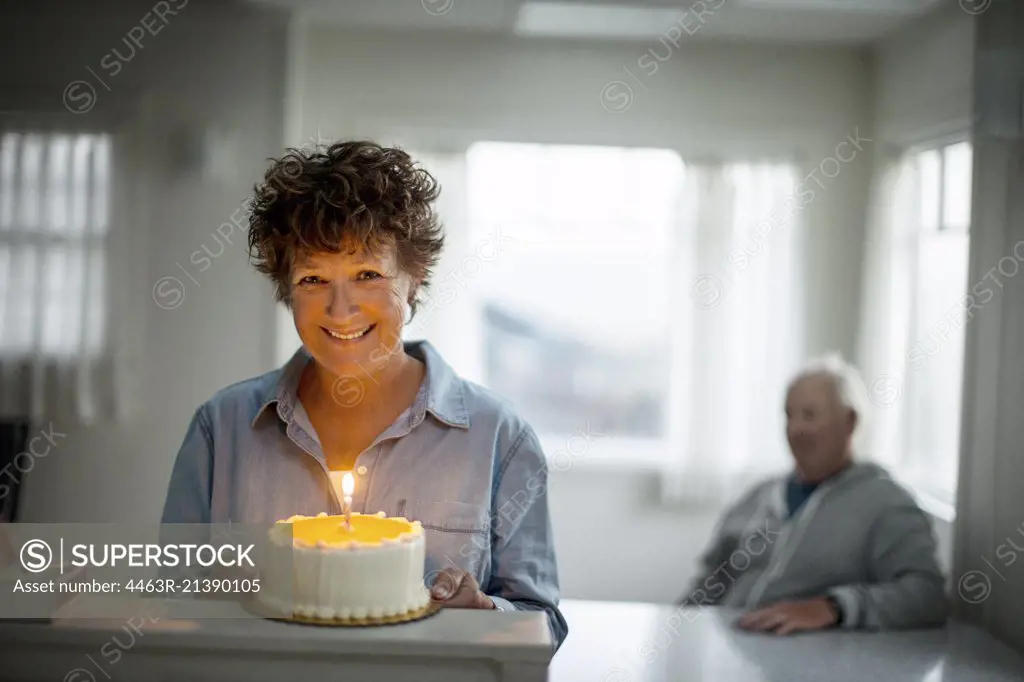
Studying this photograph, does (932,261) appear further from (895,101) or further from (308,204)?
(308,204)

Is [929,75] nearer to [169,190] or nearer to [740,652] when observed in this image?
[740,652]

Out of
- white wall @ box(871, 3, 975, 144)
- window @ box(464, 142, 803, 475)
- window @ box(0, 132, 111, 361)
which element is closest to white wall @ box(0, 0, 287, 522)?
window @ box(0, 132, 111, 361)

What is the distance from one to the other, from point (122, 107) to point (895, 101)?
158 cm

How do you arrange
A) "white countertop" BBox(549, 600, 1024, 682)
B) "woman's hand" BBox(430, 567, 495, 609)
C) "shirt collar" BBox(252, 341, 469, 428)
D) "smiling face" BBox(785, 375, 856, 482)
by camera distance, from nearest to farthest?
1. "woman's hand" BBox(430, 567, 495, 609)
2. "shirt collar" BBox(252, 341, 469, 428)
3. "white countertop" BBox(549, 600, 1024, 682)
4. "smiling face" BBox(785, 375, 856, 482)

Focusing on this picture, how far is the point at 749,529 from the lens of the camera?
2.12m

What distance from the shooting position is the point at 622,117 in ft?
6.93

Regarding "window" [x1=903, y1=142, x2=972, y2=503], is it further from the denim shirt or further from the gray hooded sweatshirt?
the denim shirt

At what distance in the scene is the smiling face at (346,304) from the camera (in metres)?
1.33

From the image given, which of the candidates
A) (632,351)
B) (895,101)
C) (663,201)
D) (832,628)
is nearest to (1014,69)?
(895,101)

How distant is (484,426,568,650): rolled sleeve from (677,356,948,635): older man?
783 mm

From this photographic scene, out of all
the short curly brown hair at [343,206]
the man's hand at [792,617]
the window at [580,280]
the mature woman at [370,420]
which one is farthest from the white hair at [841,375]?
the short curly brown hair at [343,206]

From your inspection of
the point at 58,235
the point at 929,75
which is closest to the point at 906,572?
the point at 929,75

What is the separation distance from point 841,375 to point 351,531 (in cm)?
134

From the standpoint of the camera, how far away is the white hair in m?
2.12
